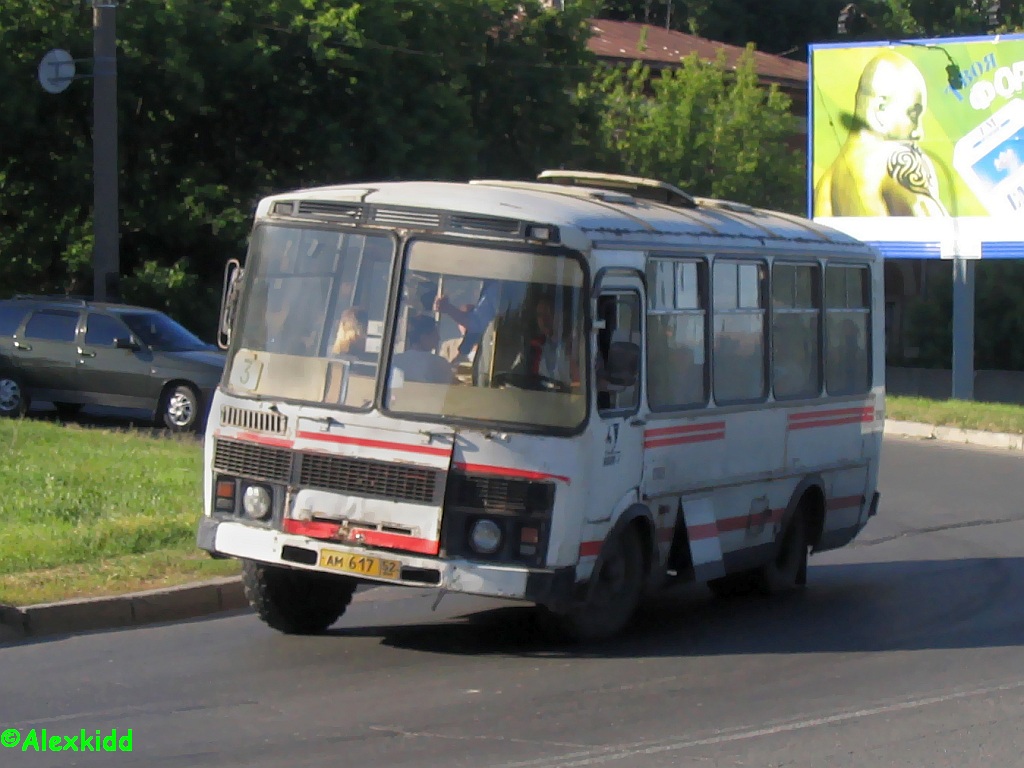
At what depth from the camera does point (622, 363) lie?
8.71m

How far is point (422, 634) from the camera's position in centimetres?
970

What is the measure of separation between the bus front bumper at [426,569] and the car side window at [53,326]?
44.3ft

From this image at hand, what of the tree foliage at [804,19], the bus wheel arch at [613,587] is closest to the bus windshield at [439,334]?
the bus wheel arch at [613,587]

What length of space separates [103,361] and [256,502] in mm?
12897

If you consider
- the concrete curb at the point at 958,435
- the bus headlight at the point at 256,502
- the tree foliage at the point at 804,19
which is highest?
the tree foliage at the point at 804,19

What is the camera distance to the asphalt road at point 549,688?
6.91 m

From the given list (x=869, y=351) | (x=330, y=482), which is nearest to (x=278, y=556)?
(x=330, y=482)

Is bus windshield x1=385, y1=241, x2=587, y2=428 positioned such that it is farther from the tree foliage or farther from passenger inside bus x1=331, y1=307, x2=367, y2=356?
the tree foliage

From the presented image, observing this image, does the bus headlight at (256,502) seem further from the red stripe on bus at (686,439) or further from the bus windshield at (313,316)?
the red stripe on bus at (686,439)

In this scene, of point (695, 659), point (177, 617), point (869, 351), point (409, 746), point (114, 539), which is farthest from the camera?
point (869, 351)

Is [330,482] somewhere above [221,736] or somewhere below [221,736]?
above

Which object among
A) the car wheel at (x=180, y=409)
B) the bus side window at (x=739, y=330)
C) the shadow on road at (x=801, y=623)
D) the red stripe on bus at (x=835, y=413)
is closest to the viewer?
the shadow on road at (x=801, y=623)

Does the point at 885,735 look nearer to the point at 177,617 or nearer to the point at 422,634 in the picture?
the point at 422,634

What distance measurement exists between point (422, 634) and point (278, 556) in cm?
130
